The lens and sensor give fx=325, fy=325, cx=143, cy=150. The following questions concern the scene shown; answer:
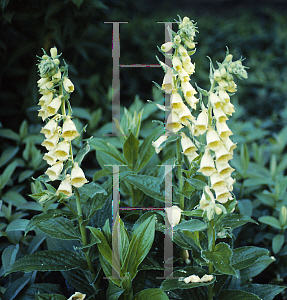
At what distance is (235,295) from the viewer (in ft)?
3.71

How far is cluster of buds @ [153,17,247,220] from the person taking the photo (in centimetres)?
95

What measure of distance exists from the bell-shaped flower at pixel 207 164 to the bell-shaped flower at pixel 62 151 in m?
0.43

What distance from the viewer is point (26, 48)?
6.91ft

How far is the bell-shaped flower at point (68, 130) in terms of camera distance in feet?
3.42

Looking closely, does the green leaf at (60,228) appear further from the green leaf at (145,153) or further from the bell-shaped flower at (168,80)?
the bell-shaped flower at (168,80)

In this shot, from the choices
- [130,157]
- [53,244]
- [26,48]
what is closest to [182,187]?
[130,157]

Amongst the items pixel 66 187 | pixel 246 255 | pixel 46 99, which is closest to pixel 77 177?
pixel 66 187

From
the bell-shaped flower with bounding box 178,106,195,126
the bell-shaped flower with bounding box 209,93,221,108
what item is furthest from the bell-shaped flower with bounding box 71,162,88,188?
the bell-shaped flower with bounding box 209,93,221,108

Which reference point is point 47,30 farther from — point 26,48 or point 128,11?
point 128,11

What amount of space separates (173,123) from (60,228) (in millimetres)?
566

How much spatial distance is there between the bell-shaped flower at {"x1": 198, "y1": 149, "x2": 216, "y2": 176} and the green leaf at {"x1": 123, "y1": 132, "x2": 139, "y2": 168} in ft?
1.45

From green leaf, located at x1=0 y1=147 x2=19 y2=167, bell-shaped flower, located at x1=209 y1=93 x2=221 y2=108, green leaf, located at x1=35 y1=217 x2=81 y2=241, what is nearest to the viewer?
bell-shaped flower, located at x1=209 y1=93 x2=221 y2=108

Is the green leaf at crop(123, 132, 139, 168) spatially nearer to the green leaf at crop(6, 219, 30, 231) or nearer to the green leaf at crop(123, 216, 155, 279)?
the green leaf at crop(123, 216, 155, 279)

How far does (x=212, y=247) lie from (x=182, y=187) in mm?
233
